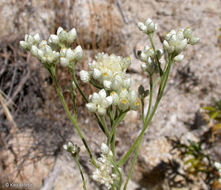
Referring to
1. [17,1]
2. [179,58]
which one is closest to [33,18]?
[17,1]

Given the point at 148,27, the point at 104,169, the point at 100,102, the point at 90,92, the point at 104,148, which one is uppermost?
the point at 148,27

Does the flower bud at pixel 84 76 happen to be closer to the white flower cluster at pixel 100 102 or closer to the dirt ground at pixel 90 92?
the white flower cluster at pixel 100 102

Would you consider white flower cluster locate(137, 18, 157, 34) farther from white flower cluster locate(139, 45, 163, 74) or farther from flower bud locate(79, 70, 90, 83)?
flower bud locate(79, 70, 90, 83)

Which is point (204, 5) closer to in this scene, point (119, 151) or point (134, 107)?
point (119, 151)

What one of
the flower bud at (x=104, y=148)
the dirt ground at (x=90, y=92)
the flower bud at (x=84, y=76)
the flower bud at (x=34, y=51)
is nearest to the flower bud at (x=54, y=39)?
the flower bud at (x=34, y=51)

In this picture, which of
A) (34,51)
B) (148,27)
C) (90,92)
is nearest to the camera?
(34,51)

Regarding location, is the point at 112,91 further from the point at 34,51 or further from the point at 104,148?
the point at 34,51

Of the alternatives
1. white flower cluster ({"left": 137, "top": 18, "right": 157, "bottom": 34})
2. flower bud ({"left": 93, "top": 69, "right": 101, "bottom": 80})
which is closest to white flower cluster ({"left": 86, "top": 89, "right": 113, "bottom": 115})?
flower bud ({"left": 93, "top": 69, "right": 101, "bottom": 80})

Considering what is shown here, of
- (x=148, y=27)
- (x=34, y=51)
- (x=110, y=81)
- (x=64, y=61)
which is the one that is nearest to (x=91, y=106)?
(x=110, y=81)
